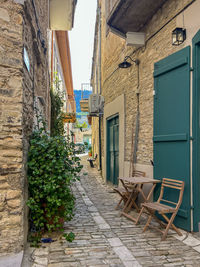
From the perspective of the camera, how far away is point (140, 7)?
504 cm

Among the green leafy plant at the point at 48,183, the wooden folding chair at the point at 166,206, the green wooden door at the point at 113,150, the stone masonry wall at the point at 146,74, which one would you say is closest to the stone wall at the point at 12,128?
the green leafy plant at the point at 48,183

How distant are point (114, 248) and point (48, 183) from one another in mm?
1208

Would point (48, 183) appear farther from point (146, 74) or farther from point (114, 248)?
point (146, 74)

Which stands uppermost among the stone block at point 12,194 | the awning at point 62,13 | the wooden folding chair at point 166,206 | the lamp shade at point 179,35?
the awning at point 62,13

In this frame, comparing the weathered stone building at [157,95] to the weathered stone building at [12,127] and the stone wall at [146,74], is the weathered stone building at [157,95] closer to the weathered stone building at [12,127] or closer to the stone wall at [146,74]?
the stone wall at [146,74]

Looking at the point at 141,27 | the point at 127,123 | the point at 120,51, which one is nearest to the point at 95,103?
the point at 120,51

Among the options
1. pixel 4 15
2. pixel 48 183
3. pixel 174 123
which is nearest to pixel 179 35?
pixel 174 123

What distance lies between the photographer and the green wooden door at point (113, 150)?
8047 mm

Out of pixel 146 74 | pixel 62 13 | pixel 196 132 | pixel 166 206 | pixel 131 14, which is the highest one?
pixel 62 13

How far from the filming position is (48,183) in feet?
11.1

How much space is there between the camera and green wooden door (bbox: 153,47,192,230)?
12.8 ft

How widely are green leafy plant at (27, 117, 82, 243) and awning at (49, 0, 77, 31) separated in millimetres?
4405

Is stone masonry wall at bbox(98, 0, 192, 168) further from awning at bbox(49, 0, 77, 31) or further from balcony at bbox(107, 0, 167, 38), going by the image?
awning at bbox(49, 0, 77, 31)

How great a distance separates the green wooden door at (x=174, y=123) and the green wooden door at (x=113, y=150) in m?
3.29
